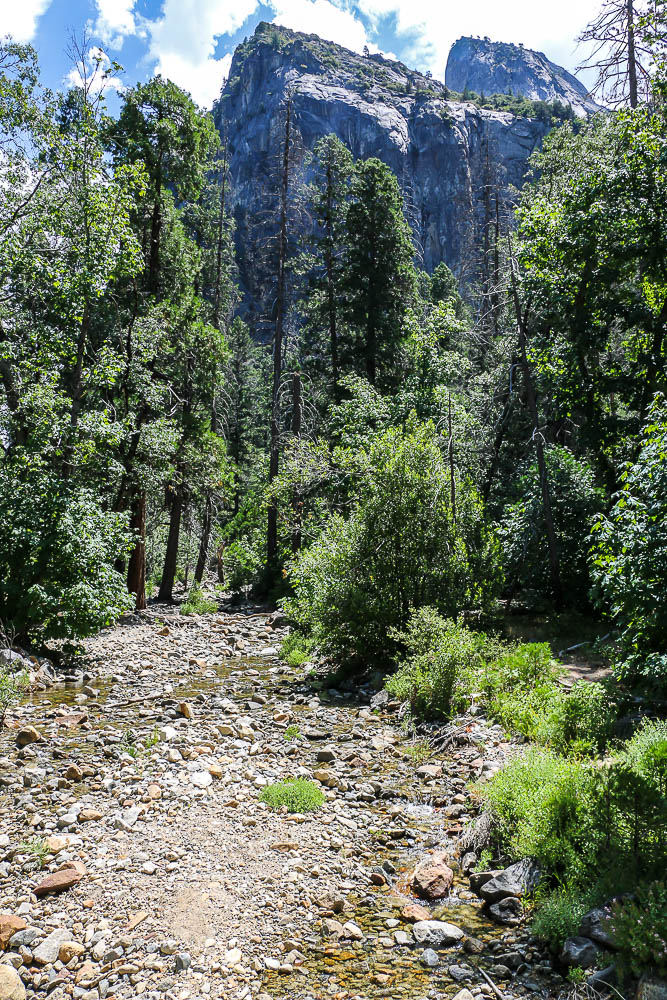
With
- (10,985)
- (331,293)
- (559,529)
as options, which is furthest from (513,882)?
(331,293)

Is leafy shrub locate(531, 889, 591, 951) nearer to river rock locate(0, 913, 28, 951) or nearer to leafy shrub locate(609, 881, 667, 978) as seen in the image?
leafy shrub locate(609, 881, 667, 978)

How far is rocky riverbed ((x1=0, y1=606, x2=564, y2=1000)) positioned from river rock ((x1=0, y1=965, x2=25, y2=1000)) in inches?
0.7

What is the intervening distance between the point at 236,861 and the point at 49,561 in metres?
7.12

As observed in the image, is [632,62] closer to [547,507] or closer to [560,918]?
[547,507]

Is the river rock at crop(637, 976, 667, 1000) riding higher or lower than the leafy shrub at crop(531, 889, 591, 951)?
higher

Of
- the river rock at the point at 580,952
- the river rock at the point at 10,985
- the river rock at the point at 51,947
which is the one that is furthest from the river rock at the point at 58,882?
the river rock at the point at 580,952

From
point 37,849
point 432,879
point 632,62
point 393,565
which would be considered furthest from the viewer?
point 632,62

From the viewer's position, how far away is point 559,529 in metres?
14.0

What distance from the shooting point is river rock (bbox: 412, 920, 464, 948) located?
4566 mm

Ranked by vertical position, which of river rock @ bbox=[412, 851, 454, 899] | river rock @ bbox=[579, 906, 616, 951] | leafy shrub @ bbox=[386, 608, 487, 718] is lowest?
river rock @ bbox=[412, 851, 454, 899]

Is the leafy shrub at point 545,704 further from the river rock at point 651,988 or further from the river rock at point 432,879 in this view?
the river rock at point 651,988

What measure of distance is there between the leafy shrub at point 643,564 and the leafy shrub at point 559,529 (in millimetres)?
7197

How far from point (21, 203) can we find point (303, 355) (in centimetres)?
1436

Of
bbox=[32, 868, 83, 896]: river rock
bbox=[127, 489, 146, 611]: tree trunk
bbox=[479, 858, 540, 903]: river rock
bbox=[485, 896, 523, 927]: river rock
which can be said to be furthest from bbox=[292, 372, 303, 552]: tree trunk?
bbox=[485, 896, 523, 927]: river rock
